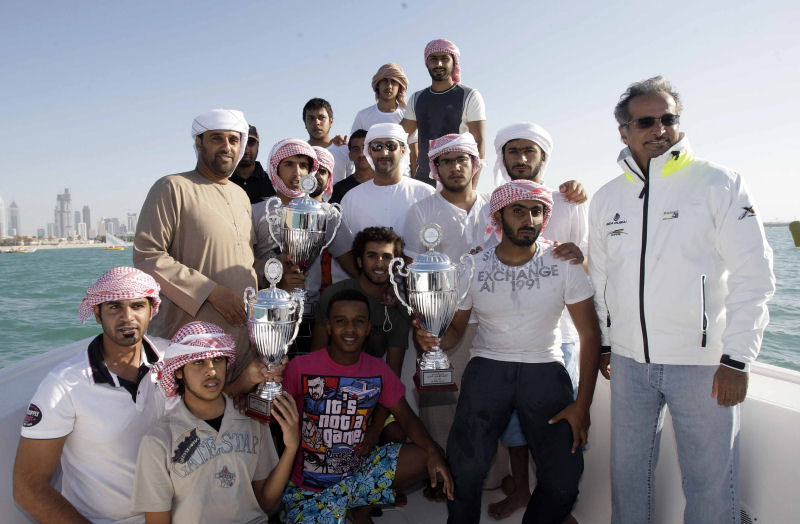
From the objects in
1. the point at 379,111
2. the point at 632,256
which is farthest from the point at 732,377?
the point at 379,111


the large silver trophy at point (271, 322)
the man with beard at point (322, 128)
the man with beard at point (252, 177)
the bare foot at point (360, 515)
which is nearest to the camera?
the large silver trophy at point (271, 322)

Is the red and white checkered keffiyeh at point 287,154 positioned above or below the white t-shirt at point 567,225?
above

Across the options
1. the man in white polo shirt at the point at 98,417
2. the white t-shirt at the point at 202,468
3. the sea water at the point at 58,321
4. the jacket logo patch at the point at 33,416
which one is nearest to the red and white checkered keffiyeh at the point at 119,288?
the man in white polo shirt at the point at 98,417

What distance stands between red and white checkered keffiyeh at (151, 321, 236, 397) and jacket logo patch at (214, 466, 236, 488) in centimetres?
43

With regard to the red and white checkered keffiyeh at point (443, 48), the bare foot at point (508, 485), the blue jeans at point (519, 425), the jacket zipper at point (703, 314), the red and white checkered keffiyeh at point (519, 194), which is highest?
the red and white checkered keffiyeh at point (443, 48)

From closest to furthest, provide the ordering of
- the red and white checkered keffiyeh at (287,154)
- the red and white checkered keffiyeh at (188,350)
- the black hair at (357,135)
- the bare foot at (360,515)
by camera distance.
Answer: the red and white checkered keffiyeh at (188,350) < the bare foot at (360,515) < the red and white checkered keffiyeh at (287,154) < the black hair at (357,135)

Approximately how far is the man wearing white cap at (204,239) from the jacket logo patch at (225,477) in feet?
2.76

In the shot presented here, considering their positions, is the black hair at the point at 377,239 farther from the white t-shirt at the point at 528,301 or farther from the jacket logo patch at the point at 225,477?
the jacket logo patch at the point at 225,477

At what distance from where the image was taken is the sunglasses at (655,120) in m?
2.45

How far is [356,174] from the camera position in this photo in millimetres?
5000

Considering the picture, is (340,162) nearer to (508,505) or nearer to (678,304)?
(508,505)

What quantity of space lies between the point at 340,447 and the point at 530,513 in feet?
3.60

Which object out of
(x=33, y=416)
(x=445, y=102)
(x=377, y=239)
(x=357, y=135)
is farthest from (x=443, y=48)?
(x=33, y=416)

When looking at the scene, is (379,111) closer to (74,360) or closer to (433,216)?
(433,216)
